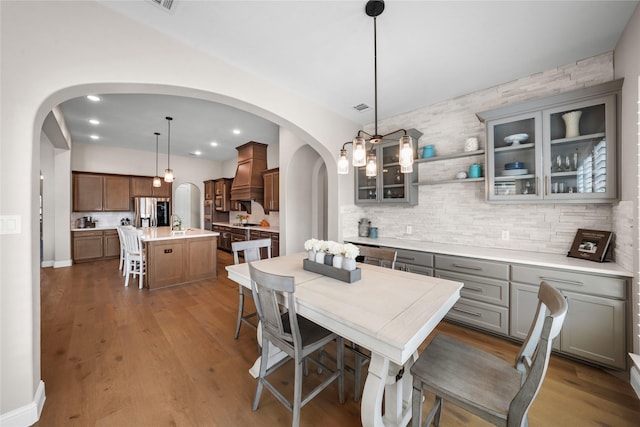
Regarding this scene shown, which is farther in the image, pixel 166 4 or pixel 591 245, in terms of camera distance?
pixel 591 245

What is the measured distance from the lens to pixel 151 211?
6922mm

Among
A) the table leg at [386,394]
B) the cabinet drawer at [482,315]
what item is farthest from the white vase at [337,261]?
the cabinet drawer at [482,315]

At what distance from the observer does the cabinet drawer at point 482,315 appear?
2.42 metres

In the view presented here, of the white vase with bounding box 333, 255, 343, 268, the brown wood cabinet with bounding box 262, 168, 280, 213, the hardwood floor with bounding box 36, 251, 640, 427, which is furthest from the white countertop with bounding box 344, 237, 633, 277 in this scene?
the brown wood cabinet with bounding box 262, 168, 280, 213

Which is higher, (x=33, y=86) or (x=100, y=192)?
(x=33, y=86)

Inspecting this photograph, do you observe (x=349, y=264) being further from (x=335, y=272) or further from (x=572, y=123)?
(x=572, y=123)

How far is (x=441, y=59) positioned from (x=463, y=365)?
2586 millimetres

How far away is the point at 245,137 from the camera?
18.5 ft

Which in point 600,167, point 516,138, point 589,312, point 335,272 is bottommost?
point 589,312

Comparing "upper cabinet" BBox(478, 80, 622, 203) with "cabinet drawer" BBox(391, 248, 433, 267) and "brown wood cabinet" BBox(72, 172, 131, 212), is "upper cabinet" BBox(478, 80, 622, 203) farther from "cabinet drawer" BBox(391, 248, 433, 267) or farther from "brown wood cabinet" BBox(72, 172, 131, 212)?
"brown wood cabinet" BBox(72, 172, 131, 212)

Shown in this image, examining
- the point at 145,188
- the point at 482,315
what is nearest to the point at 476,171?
the point at 482,315

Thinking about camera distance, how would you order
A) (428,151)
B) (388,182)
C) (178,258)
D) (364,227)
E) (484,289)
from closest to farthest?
(484,289), (428,151), (388,182), (364,227), (178,258)

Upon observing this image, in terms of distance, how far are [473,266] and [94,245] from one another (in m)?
7.95

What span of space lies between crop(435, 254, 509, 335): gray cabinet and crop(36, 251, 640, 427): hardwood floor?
0.17 meters
